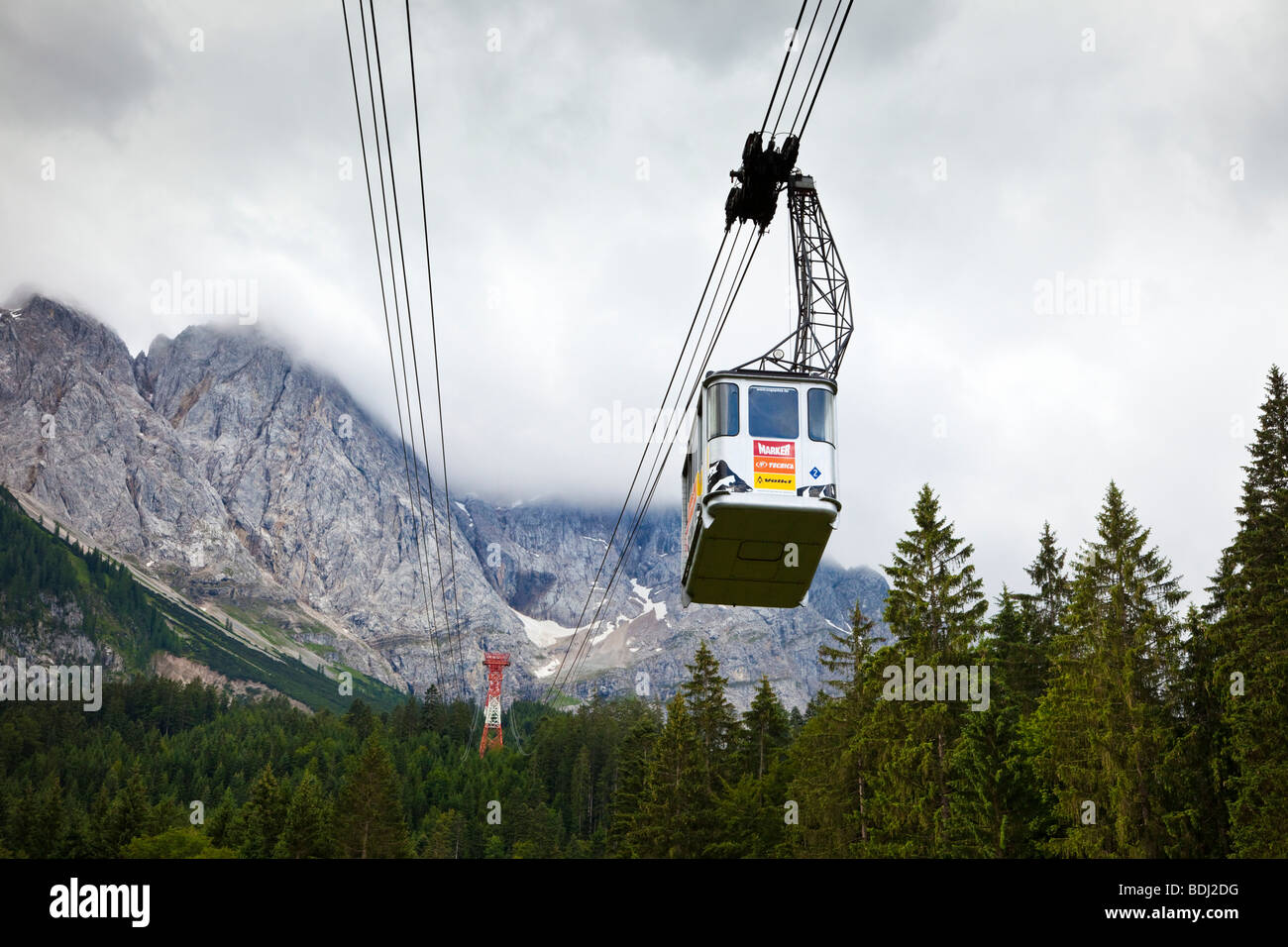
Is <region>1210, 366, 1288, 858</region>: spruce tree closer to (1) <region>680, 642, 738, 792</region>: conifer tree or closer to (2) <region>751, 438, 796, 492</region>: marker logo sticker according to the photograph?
(2) <region>751, 438, 796, 492</region>: marker logo sticker

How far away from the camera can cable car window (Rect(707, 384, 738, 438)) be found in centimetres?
1819

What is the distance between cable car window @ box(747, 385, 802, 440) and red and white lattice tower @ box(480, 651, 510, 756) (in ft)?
425

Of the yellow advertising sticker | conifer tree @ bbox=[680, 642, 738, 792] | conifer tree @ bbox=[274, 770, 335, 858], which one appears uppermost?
the yellow advertising sticker

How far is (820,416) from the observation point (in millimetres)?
18453

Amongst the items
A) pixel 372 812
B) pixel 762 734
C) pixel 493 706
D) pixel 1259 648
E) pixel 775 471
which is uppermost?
pixel 775 471

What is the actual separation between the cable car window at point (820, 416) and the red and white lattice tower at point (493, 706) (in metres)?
130

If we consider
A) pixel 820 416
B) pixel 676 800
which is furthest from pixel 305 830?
pixel 820 416

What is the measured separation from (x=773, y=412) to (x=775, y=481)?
116 cm

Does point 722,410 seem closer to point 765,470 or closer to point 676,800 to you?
point 765,470

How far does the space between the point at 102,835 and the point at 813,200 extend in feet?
226

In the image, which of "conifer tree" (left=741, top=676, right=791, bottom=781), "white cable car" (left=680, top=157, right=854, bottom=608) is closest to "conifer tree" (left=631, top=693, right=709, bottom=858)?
"conifer tree" (left=741, top=676, right=791, bottom=781)

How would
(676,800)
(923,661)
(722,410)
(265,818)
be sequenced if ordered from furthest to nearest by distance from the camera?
(265,818) < (676,800) < (923,661) < (722,410)
